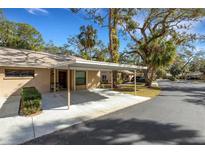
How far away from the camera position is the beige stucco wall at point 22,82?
12.2 metres

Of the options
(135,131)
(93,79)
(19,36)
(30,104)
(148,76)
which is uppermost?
(19,36)

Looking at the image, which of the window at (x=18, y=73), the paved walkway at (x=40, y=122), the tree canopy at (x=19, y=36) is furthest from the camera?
the tree canopy at (x=19, y=36)

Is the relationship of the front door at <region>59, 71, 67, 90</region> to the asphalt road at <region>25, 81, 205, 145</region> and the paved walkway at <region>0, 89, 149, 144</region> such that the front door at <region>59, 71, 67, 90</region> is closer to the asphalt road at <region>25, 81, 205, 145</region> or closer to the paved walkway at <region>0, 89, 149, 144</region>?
the paved walkway at <region>0, 89, 149, 144</region>

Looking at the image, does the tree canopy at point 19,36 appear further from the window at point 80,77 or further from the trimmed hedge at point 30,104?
the trimmed hedge at point 30,104

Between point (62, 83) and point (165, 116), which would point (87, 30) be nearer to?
point (62, 83)

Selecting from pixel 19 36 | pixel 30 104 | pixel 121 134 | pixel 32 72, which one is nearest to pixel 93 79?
pixel 32 72

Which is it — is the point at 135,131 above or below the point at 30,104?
below

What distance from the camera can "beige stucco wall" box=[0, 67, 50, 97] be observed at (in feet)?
40.1

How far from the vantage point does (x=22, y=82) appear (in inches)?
521

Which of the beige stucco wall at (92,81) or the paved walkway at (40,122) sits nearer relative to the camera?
the paved walkway at (40,122)

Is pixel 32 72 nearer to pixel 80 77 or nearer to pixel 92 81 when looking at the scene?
pixel 80 77

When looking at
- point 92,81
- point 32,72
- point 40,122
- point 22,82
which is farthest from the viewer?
point 92,81

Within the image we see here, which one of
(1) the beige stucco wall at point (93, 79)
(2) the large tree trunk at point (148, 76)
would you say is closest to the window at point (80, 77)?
(1) the beige stucco wall at point (93, 79)
